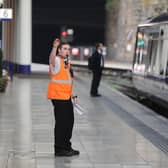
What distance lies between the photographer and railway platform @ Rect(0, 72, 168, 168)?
909cm

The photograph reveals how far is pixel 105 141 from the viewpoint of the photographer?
10859 mm

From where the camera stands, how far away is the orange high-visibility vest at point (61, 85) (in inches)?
368

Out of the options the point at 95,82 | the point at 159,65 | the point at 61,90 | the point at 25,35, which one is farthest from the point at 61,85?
the point at 25,35

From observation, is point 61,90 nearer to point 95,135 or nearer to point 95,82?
point 95,135

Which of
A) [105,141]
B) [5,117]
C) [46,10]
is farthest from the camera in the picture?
[46,10]

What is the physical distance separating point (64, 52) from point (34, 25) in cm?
6707

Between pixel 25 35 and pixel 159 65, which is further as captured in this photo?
pixel 25 35

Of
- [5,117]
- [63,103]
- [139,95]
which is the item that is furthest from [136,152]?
[139,95]

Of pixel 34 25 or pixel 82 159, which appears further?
pixel 34 25

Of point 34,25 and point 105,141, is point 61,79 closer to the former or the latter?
point 105,141

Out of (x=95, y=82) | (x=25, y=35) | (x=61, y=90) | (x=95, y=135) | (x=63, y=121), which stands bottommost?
(x=95, y=82)

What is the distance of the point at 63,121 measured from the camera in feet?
31.0

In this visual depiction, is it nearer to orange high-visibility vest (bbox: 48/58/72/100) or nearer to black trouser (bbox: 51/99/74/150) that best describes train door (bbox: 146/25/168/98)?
black trouser (bbox: 51/99/74/150)

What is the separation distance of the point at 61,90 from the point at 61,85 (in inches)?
3.2
